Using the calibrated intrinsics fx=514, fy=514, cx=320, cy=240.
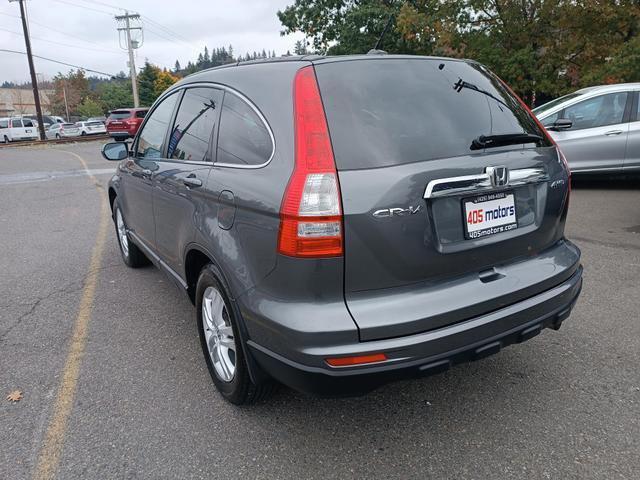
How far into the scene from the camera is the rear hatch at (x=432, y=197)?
2.09 metres

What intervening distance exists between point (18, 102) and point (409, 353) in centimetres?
10659

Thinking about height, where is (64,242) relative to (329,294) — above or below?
below

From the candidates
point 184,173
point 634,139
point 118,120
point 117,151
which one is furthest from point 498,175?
point 118,120

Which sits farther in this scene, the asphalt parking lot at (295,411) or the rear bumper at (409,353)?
the asphalt parking lot at (295,411)

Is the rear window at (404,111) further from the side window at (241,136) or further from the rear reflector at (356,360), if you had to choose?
the rear reflector at (356,360)

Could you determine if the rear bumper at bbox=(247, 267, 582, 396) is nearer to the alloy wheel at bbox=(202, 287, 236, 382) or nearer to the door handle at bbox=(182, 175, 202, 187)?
the alloy wheel at bbox=(202, 287, 236, 382)

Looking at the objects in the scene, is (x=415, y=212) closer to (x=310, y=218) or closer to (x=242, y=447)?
(x=310, y=218)

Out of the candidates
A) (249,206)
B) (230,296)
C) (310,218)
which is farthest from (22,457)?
(310,218)

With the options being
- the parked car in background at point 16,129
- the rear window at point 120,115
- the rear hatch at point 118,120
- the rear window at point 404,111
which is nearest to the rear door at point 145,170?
the rear window at point 404,111

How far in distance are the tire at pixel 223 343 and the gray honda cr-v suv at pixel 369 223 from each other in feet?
0.05

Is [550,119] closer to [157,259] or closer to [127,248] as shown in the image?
[127,248]

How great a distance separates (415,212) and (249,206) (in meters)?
0.73

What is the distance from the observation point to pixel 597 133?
8.12m

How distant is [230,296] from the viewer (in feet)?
8.09
